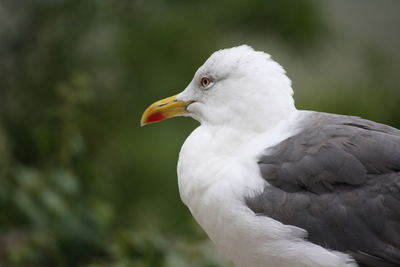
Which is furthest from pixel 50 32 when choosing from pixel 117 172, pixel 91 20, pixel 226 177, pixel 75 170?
pixel 226 177

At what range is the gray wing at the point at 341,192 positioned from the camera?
2674 mm

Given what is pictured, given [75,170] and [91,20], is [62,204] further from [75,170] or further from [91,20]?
[91,20]

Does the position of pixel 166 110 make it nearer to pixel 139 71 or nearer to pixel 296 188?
pixel 296 188

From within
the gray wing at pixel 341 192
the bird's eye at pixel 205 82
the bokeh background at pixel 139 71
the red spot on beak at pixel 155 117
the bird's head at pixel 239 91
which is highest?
the bokeh background at pixel 139 71

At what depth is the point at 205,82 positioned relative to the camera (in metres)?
3.11

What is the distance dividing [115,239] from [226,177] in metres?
1.44

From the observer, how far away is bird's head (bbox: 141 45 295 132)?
2961 mm

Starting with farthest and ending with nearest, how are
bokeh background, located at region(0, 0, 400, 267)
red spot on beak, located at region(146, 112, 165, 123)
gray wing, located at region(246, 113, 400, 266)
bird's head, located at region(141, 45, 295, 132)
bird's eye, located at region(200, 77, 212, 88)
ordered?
bokeh background, located at region(0, 0, 400, 267), red spot on beak, located at region(146, 112, 165, 123), bird's eye, located at region(200, 77, 212, 88), bird's head, located at region(141, 45, 295, 132), gray wing, located at region(246, 113, 400, 266)

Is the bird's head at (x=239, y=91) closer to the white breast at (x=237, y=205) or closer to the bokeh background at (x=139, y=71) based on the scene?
the white breast at (x=237, y=205)

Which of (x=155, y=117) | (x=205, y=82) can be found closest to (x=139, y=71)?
(x=155, y=117)

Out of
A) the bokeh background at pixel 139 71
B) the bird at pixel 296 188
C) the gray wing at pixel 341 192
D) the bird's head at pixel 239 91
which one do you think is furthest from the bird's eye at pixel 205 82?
the bokeh background at pixel 139 71

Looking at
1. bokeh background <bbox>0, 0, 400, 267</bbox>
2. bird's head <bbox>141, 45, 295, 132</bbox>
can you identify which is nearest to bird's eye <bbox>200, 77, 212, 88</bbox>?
bird's head <bbox>141, 45, 295, 132</bbox>

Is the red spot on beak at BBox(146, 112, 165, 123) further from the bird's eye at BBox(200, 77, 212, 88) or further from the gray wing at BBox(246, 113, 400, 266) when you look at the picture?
the gray wing at BBox(246, 113, 400, 266)

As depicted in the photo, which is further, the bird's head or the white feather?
the bird's head
